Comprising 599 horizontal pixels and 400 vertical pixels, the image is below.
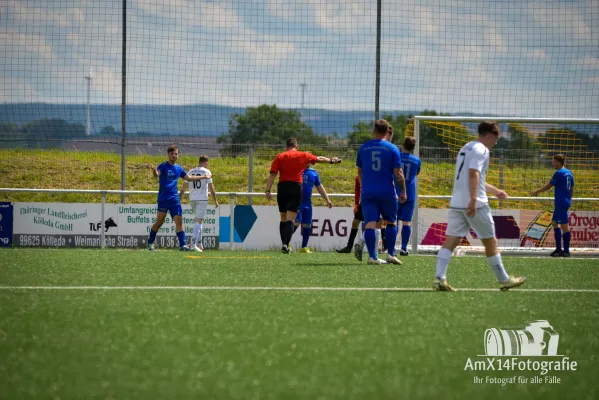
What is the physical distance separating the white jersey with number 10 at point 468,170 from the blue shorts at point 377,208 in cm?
309

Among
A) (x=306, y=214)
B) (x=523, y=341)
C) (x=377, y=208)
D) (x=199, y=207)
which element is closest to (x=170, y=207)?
(x=199, y=207)

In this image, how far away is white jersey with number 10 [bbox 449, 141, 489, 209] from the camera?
751 centimetres

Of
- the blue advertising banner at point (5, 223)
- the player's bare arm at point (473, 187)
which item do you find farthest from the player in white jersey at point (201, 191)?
the player's bare arm at point (473, 187)

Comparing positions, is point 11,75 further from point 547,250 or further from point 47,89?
point 547,250

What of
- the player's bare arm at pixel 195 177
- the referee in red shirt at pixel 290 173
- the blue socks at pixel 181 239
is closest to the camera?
the referee in red shirt at pixel 290 173

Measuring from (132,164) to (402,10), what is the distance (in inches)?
261

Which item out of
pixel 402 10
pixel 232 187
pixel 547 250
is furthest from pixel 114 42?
pixel 547 250

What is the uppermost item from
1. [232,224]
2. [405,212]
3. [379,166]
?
[379,166]

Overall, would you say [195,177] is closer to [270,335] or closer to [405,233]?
[405,233]

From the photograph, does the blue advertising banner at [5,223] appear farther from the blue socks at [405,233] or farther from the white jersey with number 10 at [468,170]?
the white jersey with number 10 at [468,170]

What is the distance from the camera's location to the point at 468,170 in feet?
24.9

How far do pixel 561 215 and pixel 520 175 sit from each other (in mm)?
2168

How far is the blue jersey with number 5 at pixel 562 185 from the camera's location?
51.3ft

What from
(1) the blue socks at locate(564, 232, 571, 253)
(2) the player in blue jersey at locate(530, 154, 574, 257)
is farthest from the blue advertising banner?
(1) the blue socks at locate(564, 232, 571, 253)
